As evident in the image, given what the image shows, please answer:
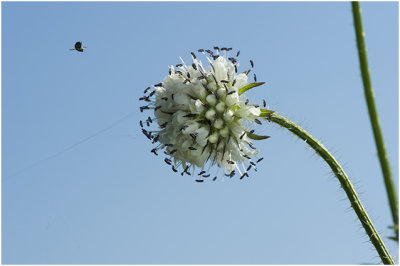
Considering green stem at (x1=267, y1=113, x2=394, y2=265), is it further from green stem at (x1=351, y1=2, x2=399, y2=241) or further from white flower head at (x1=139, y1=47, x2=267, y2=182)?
green stem at (x1=351, y1=2, x2=399, y2=241)

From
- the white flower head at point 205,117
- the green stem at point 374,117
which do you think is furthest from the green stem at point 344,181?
the green stem at point 374,117

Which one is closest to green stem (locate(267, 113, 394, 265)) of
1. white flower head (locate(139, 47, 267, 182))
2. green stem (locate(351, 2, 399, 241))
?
white flower head (locate(139, 47, 267, 182))

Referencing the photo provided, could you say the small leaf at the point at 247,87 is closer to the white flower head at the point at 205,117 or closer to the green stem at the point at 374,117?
the white flower head at the point at 205,117

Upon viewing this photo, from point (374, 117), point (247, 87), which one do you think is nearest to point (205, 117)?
point (247, 87)

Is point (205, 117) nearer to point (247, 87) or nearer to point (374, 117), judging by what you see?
point (247, 87)

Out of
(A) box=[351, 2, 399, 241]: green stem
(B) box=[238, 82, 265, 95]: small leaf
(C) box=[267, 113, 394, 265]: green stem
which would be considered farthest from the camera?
(B) box=[238, 82, 265, 95]: small leaf

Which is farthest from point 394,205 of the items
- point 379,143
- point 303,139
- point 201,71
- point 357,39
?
point 201,71

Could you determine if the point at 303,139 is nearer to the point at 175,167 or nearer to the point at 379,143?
the point at 175,167
